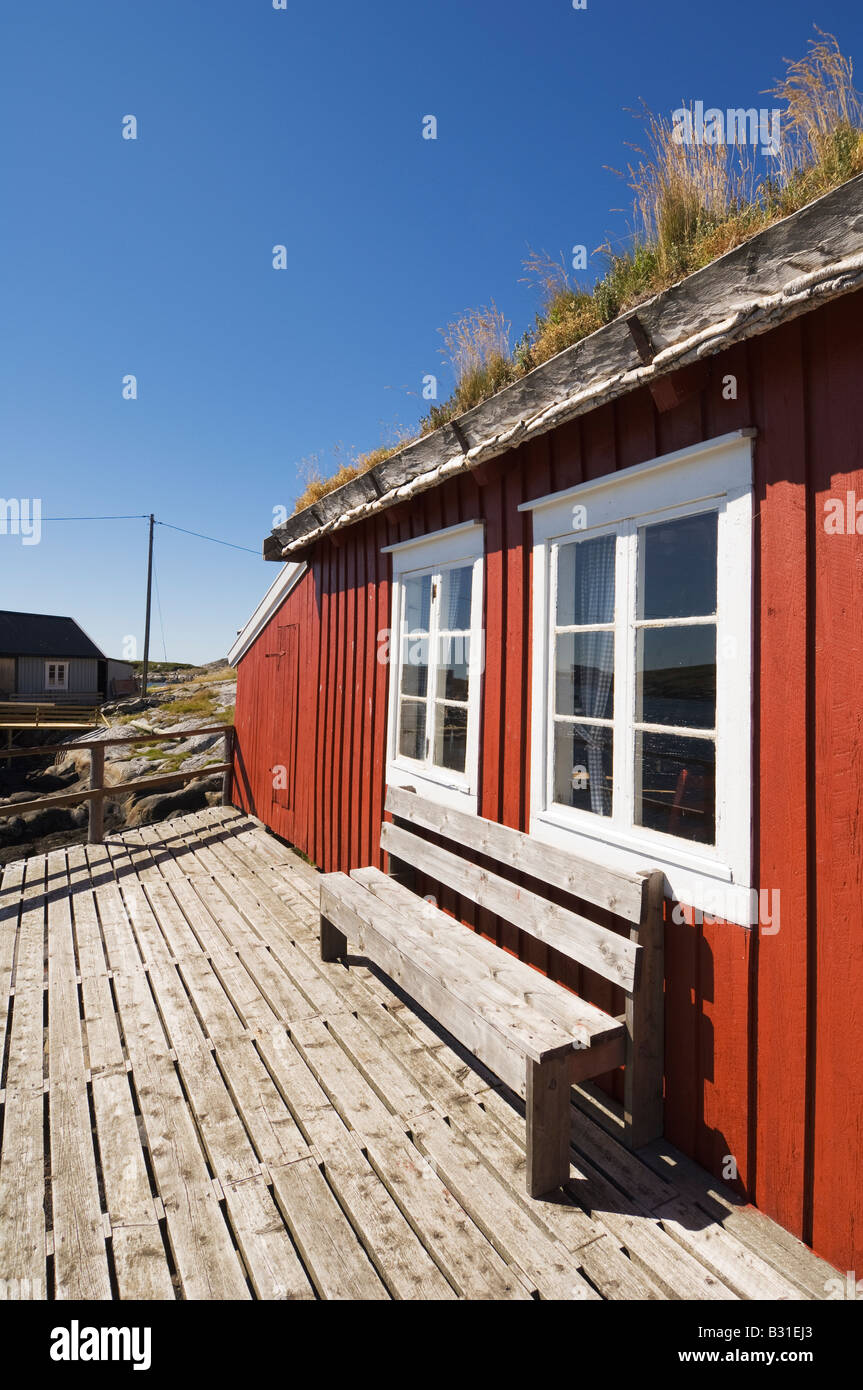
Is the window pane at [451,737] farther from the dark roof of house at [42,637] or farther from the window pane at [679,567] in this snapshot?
the dark roof of house at [42,637]

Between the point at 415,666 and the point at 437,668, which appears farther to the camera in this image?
the point at 415,666

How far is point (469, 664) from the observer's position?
3.75m

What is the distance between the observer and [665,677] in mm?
2561

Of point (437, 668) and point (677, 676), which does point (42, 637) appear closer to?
point (437, 668)

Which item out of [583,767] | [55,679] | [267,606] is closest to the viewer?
[583,767]

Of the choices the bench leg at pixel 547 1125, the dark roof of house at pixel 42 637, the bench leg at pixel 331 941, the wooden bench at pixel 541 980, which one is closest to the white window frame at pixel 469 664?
the wooden bench at pixel 541 980

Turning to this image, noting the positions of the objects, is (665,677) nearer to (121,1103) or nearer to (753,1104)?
(753,1104)

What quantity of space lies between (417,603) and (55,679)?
30242 millimetres

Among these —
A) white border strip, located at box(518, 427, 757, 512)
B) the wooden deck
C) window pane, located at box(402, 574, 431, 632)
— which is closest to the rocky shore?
the wooden deck

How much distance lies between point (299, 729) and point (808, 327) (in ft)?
16.8

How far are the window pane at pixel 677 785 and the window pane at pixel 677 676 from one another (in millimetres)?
84

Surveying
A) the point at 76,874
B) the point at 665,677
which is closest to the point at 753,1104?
the point at 665,677

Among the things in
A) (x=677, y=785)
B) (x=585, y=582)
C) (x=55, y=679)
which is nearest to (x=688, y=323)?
(x=585, y=582)

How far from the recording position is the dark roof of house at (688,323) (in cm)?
174
